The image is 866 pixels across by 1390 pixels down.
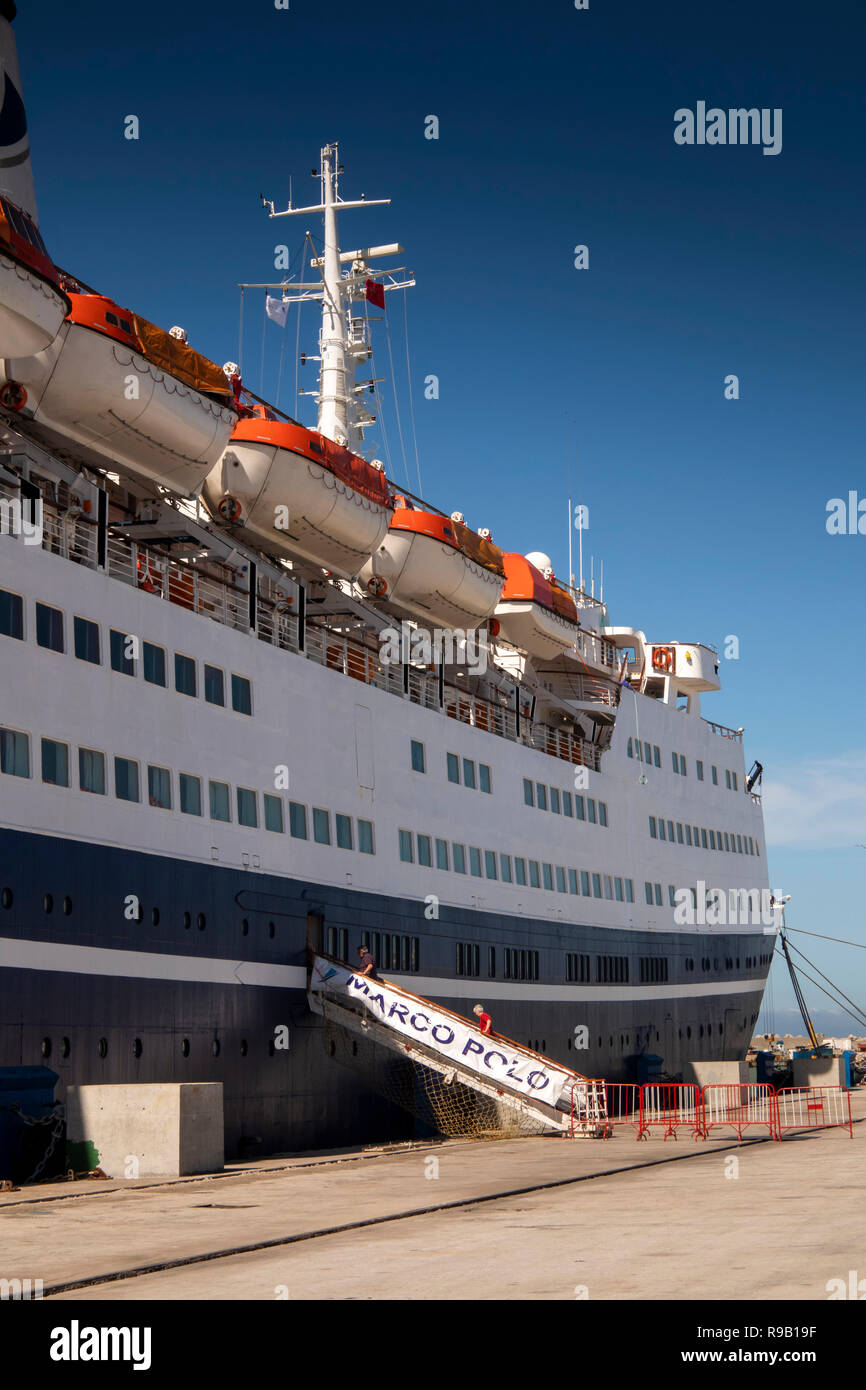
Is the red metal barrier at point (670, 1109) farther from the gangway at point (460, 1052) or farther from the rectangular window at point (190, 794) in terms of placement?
the rectangular window at point (190, 794)

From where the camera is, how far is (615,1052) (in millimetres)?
41219

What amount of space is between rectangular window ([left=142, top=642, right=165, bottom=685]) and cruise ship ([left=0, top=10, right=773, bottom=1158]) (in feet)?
0.13

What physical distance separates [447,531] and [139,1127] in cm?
1798

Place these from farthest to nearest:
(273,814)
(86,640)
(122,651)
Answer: (273,814)
(122,651)
(86,640)

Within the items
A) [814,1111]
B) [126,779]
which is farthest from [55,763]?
[814,1111]

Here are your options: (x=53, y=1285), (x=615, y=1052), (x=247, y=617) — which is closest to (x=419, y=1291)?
(x=53, y=1285)

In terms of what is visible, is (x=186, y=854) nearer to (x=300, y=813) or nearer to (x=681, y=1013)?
(x=300, y=813)

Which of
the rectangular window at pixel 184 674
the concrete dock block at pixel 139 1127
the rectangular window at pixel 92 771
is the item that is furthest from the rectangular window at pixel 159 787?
the concrete dock block at pixel 139 1127

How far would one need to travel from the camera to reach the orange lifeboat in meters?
20.2

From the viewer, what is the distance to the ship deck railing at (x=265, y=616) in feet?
75.3

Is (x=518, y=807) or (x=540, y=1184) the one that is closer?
(x=540, y=1184)

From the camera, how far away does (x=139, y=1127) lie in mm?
19406

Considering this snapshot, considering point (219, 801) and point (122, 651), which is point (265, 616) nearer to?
point (219, 801)
